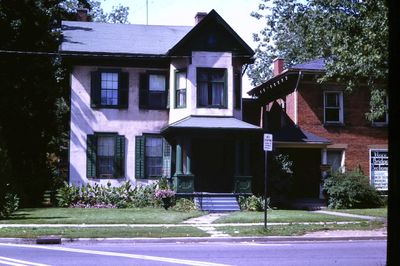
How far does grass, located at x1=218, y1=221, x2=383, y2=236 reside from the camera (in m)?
14.9

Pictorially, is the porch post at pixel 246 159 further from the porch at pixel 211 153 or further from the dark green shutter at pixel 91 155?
the dark green shutter at pixel 91 155

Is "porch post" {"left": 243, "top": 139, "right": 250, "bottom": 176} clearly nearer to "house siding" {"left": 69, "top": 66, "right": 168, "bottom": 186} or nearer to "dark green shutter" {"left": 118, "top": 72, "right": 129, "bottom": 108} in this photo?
"house siding" {"left": 69, "top": 66, "right": 168, "bottom": 186}

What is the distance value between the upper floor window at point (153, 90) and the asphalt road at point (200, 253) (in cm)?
1356

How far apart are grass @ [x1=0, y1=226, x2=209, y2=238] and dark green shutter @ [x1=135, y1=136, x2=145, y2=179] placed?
1008cm

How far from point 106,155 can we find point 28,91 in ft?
19.3

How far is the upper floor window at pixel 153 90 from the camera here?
86.8 feet

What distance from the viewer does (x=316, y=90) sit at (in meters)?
27.5

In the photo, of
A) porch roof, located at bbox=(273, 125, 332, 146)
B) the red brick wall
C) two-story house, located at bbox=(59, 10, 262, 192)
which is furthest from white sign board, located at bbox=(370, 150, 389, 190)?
two-story house, located at bbox=(59, 10, 262, 192)

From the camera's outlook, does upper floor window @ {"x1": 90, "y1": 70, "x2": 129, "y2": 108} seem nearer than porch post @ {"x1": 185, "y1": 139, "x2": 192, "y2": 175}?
No

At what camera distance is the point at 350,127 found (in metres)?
27.8

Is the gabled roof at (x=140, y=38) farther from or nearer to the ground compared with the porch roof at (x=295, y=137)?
farther from the ground

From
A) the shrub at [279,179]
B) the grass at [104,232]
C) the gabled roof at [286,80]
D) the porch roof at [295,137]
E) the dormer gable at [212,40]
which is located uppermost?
the dormer gable at [212,40]

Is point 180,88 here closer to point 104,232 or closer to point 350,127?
point 350,127

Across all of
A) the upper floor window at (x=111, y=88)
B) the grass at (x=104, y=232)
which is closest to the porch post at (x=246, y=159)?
the upper floor window at (x=111, y=88)
